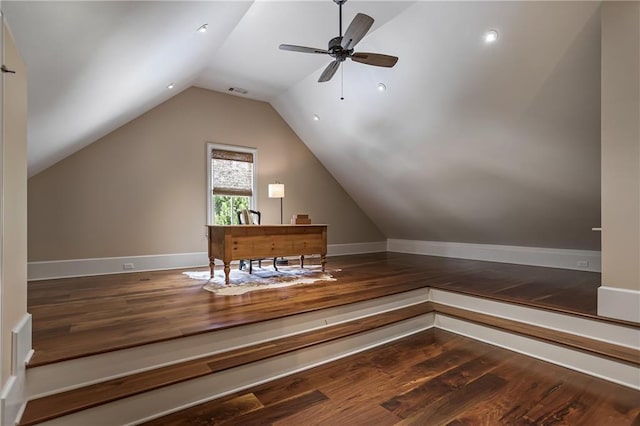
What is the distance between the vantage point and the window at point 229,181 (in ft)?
18.7

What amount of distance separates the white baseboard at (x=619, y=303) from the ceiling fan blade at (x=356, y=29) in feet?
9.27

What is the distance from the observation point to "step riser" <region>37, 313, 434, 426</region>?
1.81 meters

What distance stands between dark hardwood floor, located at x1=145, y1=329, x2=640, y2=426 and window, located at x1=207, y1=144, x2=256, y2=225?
3856 mm

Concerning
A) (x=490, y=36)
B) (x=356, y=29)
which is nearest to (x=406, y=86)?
(x=490, y=36)

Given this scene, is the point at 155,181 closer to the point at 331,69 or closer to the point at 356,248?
the point at 331,69

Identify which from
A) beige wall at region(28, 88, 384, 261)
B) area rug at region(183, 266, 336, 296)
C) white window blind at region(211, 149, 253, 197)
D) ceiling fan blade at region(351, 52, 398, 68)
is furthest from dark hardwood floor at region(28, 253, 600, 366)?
ceiling fan blade at region(351, 52, 398, 68)

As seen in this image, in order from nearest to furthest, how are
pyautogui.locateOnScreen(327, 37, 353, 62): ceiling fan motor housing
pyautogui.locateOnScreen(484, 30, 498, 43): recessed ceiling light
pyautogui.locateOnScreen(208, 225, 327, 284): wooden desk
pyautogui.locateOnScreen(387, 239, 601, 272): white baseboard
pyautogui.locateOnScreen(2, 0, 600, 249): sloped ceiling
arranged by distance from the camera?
pyautogui.locateOnScreen(2, 0, 600, 249): sloped ceiling, pyautogui.locateOnScreen(327, 37, 353, 62): ceiling fan motor housing, pyautogui.locateOnScreen(484, 30, 498, 43): recessed ceiling light, pyautogui.locateOnScreen(208, 225, 327, 284): wooden desk, pyautogui.locateOnScreen(387, 239, 601, 272): white baseboard

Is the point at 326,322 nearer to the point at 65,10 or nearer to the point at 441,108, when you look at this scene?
the point at 65,10

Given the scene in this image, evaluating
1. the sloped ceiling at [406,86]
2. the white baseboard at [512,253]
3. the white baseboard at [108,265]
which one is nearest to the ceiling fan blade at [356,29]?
A: the sloped ceiling at [406,86]

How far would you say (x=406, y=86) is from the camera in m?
4.34

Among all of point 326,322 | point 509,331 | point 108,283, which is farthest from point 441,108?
point 108,283

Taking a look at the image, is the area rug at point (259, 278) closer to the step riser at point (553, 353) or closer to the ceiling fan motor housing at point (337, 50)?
the step riser at point (553, 353)

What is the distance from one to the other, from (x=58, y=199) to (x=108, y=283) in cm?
142

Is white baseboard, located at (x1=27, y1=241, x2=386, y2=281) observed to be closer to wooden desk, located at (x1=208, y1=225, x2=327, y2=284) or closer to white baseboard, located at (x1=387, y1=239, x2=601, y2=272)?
wooden desk, located at (x1=208, y1=225, x2=327, y2=284)
